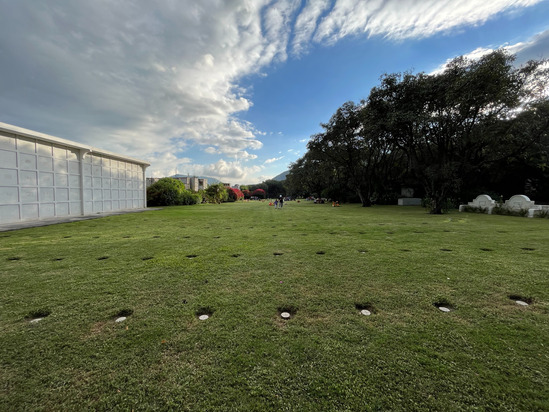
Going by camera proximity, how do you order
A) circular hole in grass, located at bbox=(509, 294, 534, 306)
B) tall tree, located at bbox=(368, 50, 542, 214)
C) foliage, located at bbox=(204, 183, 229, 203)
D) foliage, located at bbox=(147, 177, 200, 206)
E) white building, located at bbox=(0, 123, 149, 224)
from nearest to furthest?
circular hole in grass, located at bbox=(509, 294, 534, 306), white building, located at bbox=(0, 123, 149, 224), tall tree, located at bbox=(368, 50, 542, 214), foliage, located at bbox=(147, 177, 200, 206), foliage, located at bbox=(204, 183, 229, 203)

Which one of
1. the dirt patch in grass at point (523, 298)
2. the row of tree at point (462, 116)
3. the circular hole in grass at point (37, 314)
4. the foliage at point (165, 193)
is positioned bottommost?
the circular hole in grass at point (37, 314)

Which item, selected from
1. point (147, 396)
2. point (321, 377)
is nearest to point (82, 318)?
point (147, 396)

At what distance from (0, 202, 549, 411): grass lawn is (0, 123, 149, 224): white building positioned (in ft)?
31.5

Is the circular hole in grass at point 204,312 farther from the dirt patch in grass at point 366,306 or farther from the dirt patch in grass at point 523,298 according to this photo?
the dirt patch in grass at point 523,298

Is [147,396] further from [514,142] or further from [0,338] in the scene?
[514,142]

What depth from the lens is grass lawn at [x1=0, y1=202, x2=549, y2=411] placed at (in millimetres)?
1328

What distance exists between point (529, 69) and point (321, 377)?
67.2 feet

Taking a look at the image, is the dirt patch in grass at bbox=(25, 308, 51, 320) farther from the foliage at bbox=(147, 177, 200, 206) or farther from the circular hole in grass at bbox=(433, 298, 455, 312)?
the foliage at bbox=(147, 177, 200, 206)

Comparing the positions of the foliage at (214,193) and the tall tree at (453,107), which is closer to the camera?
the tall tree at (453,107)

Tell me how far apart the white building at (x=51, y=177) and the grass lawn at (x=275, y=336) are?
961 cm

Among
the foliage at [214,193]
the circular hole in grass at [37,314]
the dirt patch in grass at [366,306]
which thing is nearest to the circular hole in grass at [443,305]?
the dirt patch in grass at [366,306]

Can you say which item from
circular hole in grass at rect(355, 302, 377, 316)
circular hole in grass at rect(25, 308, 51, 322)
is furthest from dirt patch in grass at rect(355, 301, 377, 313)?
circular hole in grass at rect(25, 308, 51, 322)

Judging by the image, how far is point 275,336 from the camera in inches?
73.8

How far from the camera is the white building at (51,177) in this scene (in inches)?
380
